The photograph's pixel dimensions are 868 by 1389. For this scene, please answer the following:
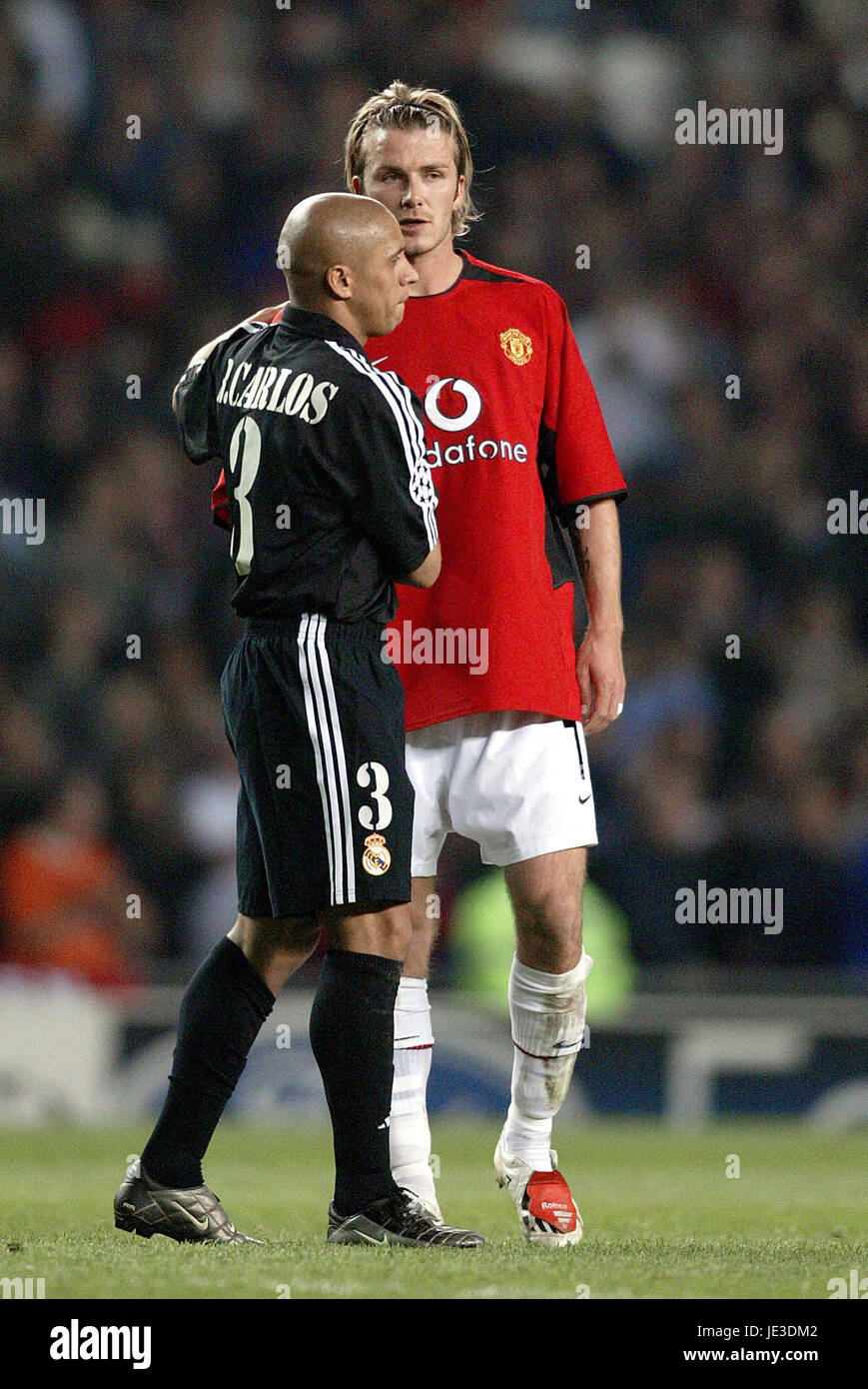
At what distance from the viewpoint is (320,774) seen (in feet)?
11.3

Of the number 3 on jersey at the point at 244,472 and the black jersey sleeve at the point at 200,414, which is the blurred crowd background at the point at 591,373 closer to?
the black jersey sleeve at the point at 200,414

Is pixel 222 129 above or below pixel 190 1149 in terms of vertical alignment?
above

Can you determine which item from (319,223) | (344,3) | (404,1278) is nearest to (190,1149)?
(404,1278)

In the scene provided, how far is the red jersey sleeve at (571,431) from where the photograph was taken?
13.6ft

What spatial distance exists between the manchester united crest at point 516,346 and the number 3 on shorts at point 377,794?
107 cm

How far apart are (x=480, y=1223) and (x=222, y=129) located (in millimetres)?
7660

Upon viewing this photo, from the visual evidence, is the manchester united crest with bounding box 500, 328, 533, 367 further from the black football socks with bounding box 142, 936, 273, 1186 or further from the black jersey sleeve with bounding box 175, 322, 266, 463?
the black football socks with bounding box 142, 936, 273, 1186

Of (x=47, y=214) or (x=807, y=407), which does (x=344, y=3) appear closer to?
(x=47, y=214)

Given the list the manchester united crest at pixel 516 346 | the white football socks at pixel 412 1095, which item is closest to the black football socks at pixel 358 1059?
the white football socks at pixel 412 1095

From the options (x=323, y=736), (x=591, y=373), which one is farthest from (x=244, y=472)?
(x=591, y=373)

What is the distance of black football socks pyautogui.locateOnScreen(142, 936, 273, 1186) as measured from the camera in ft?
11.7

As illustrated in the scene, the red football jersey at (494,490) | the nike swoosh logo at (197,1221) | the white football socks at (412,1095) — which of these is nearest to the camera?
the nike swoosh logo at (197,1221)

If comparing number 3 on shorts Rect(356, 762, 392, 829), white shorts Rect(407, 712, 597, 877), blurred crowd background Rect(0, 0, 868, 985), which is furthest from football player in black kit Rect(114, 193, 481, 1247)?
blurred crowd background Rect(0, 0, 868, 985)

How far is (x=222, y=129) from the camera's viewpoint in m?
10.6
